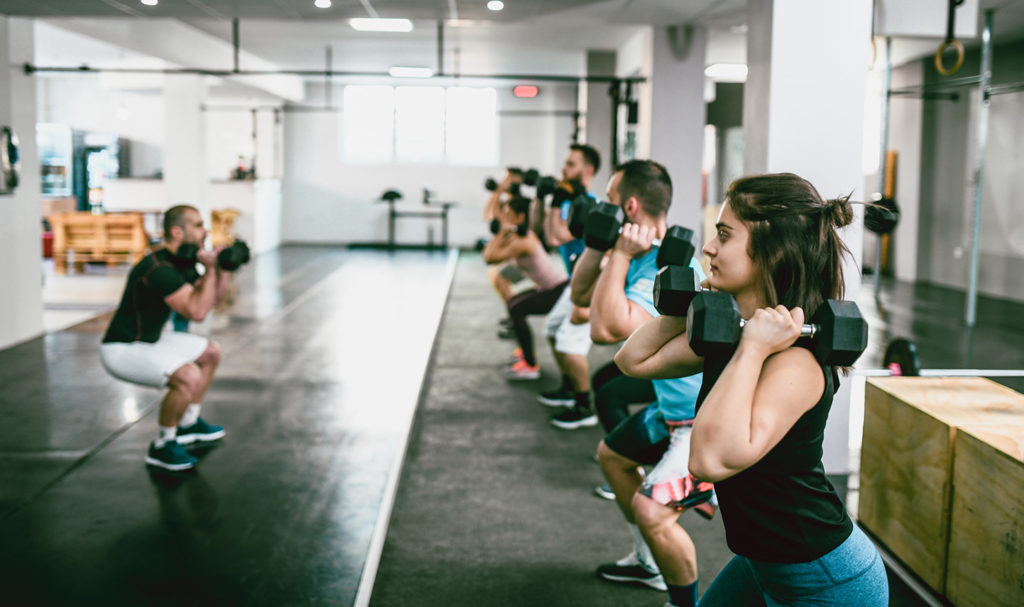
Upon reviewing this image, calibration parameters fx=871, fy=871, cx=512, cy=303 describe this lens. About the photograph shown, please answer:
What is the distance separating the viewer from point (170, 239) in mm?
3785

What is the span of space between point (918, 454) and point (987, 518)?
390 mm

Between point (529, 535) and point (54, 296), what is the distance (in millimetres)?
7676

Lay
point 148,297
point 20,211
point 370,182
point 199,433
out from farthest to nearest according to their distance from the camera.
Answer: point 370,182 → point 20,211 → point 199,433 → point 148,297

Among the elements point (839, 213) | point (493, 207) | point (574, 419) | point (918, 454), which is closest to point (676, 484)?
point (918, 454)

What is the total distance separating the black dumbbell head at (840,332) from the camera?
1219 mm

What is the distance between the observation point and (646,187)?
262cm

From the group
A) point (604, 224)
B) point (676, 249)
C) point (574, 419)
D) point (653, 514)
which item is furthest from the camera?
point (574, 419)

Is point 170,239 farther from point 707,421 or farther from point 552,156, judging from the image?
point 552,156

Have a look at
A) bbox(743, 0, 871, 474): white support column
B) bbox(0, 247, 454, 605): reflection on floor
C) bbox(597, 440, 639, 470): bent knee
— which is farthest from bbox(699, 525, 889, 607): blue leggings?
bbox(743, 0, 871, 474): white support column

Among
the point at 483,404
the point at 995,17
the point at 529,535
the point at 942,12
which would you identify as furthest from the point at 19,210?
the point at 995,17

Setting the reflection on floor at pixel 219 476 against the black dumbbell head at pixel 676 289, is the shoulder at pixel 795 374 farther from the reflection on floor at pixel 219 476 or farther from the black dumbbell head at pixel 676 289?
the reflection on floor at pixel 219 476

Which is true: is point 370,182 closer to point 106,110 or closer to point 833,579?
point 106,110

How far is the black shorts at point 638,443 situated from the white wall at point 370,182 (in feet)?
43.3

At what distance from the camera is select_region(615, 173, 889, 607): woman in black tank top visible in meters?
1.27
